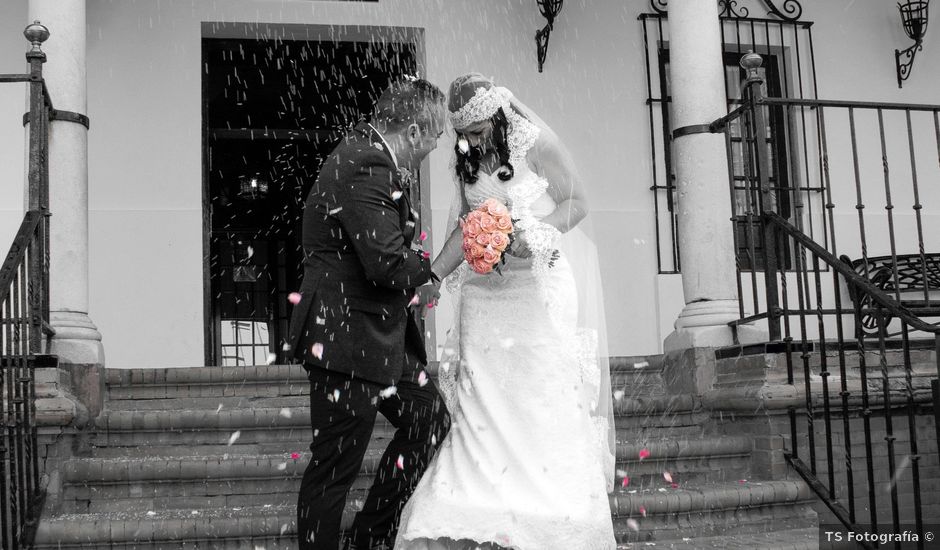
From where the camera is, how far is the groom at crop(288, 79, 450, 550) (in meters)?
3.42

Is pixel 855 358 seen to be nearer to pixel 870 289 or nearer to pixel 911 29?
pixel 870 289

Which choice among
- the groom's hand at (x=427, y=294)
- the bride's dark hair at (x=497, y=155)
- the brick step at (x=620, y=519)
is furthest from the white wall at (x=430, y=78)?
the groom's hand at (x=427, y=294)

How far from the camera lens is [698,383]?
5.65m

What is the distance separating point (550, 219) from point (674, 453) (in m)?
1.72

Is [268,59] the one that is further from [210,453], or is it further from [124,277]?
[210,453]

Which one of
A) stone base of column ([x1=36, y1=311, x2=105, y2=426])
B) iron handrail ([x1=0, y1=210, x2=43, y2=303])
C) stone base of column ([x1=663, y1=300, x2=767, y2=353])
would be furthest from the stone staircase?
iron handrail ([x1=0, y1=210, x2=43, y2=303])

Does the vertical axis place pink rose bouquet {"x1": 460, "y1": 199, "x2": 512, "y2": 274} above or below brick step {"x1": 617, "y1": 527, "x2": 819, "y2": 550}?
above

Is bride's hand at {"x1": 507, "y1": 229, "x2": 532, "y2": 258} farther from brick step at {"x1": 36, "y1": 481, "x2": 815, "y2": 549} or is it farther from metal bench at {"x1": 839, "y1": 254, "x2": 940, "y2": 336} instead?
metal bench at {"x1": 839, "y1": 254, "x2": 940, "y2": 336}

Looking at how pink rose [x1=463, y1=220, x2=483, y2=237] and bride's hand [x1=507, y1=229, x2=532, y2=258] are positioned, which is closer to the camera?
pink rose [x1=463, y1=220, x2=483, y2=237]

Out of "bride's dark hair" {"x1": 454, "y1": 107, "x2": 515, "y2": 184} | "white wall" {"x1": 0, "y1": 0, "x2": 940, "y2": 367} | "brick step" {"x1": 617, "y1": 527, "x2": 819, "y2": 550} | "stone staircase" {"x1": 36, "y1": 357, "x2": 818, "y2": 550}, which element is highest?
"white wall" {"x1": 0, "y1": 0, "x2": 940, "y2": 367}

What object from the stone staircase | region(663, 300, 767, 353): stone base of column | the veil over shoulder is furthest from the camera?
region(663, 300, 767, 353): stone base of column

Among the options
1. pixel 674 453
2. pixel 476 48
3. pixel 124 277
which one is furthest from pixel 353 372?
pixel 476 48

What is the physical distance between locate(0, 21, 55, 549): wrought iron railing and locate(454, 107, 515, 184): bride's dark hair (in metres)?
1.82

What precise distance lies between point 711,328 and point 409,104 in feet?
9.33
